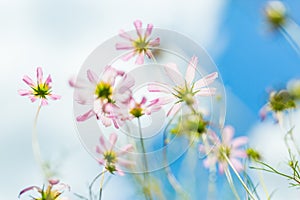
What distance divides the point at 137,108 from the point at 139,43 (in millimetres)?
123

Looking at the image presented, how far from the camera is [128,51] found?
2.45ft

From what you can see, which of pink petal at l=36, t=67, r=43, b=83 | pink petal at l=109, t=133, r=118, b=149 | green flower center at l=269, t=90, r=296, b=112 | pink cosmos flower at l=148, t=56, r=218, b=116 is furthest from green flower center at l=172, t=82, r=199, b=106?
green flower center at l=269, t=90, r=296, b=112

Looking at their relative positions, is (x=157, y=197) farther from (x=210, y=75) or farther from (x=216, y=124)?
(x=210, y=75)

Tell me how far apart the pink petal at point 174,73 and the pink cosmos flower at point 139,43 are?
54 millimetres

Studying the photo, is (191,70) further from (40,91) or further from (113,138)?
(40,91)

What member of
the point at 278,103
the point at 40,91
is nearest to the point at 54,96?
the point at 40,91

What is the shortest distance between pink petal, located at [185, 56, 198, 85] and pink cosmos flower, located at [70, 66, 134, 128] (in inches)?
3.5

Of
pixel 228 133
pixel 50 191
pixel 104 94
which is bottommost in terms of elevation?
pixel 50 191

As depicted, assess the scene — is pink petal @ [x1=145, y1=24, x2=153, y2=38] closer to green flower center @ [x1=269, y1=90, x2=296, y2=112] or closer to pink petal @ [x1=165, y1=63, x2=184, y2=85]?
pink petal @ [x1=165, y1=63, x2=184, y2=85]

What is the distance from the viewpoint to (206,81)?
67 centimetres

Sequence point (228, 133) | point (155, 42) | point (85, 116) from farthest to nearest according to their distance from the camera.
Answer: point (228, 133), point (155, 42), point (85, 116)

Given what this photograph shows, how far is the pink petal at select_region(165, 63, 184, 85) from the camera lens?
0.68 meters

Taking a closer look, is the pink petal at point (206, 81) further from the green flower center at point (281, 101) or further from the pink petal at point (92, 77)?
the green flower center at point (281, 101)

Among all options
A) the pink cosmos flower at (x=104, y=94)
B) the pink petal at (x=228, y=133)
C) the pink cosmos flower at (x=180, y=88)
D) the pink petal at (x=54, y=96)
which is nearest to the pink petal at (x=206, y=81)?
the pink cosmos flower at (x=180, y=88)
